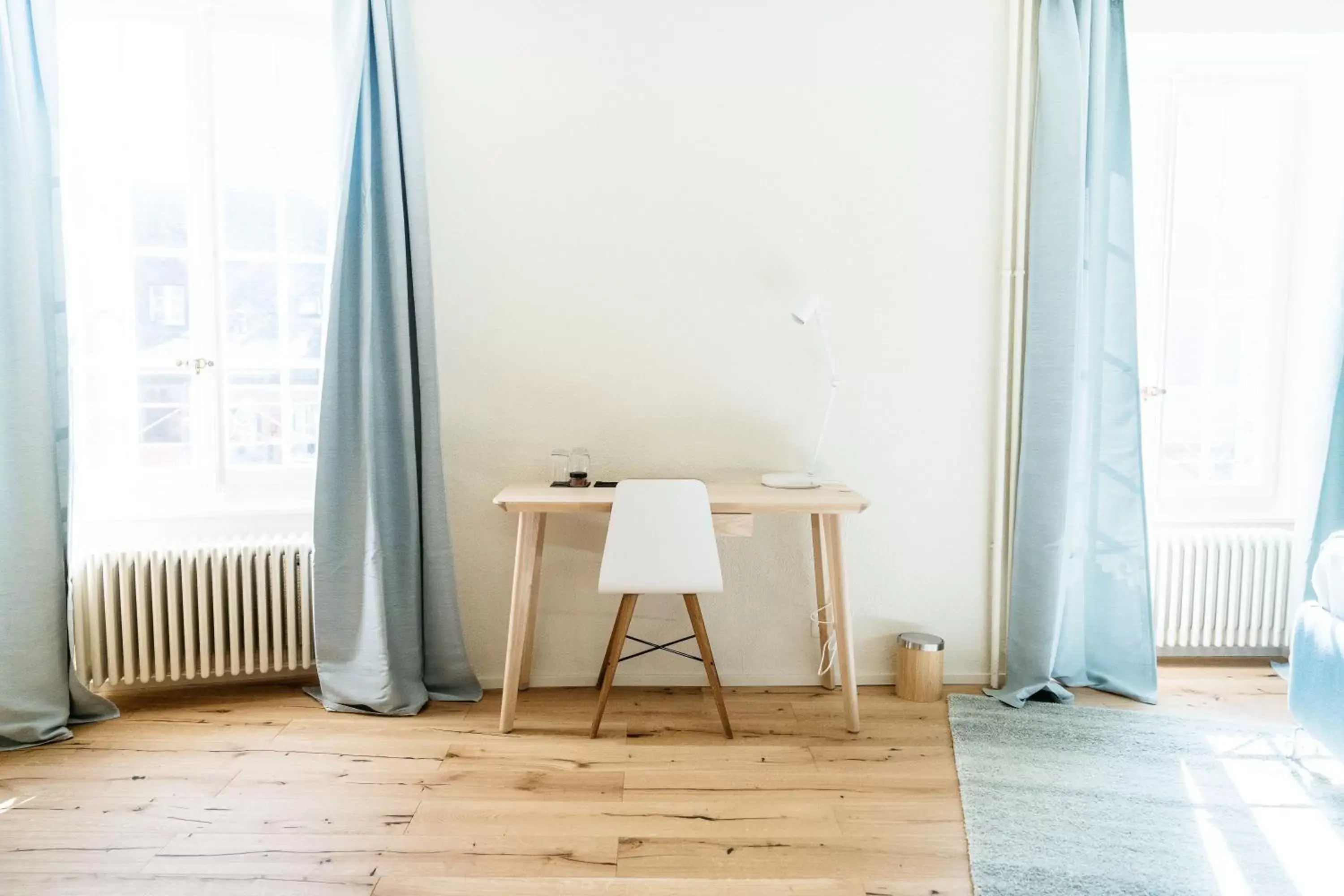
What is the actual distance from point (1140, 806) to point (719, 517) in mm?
1297

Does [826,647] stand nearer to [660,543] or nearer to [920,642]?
[920,642]

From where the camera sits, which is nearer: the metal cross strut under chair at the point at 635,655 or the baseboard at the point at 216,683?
the metal cross strut under chair at the point at 635,655

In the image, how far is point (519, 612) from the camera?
239 centimetres

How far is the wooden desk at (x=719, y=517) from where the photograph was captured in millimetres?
2355

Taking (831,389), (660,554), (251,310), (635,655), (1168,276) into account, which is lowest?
(635,655)

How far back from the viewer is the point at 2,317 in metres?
2.24

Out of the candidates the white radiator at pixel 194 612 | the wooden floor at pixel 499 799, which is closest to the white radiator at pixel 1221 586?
the wooden floor at pixel 499 799

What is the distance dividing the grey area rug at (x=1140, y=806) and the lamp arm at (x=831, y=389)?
90 centimetres

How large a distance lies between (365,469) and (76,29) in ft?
5.52

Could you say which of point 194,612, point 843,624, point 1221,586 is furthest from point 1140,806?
point 194,612

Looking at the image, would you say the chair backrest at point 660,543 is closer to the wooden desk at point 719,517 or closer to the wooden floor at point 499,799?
the wooden desk at point 719,517

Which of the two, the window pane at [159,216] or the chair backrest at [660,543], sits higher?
the window pane at [159,216]

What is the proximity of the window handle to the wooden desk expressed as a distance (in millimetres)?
1127

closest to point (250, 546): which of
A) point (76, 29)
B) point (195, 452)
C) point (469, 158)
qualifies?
point (195, 452)
